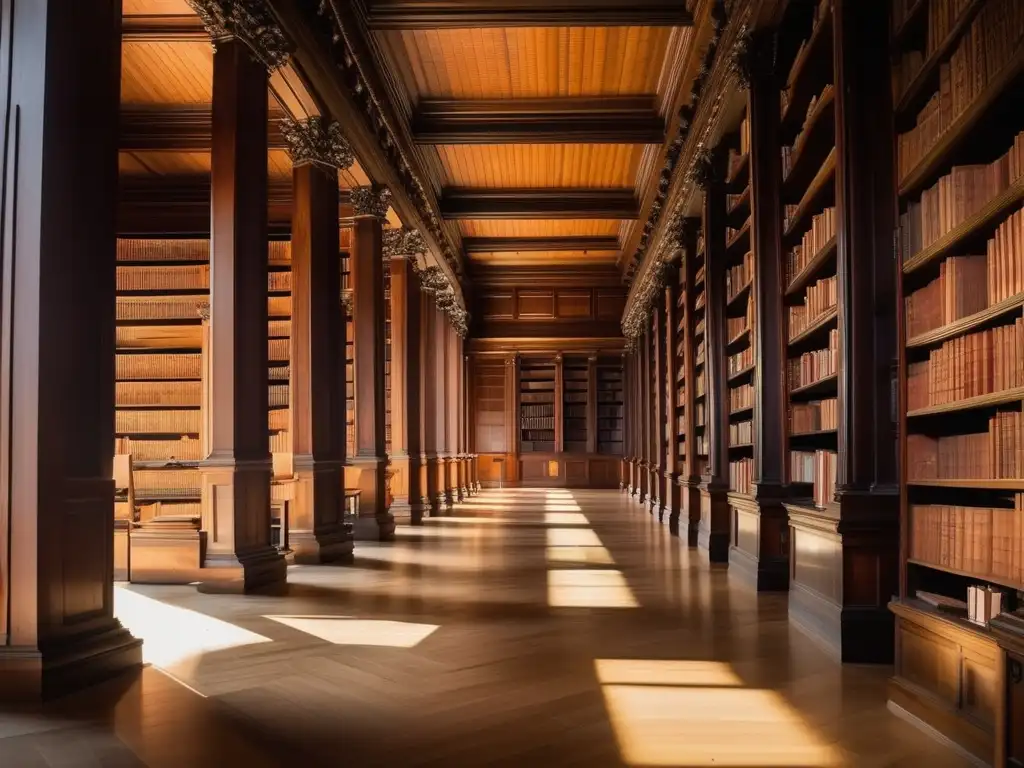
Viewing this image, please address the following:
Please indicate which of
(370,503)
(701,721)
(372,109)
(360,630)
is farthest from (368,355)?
(701,721)

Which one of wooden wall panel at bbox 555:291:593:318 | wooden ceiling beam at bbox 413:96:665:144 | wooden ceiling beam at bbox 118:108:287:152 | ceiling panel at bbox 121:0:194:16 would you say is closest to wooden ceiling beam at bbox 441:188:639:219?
wooden ceiling beam at bbox 413:96:665:144

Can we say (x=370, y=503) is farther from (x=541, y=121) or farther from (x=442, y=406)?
(x=442, y=406)

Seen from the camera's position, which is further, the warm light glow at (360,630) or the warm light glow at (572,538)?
the warm light glow at (572,538)

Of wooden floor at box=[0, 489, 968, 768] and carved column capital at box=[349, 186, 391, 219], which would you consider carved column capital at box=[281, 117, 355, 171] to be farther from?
wooden floor at box=[0, 489, 968, 768]

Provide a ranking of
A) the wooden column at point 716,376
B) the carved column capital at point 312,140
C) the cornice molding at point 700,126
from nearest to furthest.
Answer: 1. the cornice molding at point 700,126
2. the carved column capital at point 312,140
3. the wooden column at point 716,376

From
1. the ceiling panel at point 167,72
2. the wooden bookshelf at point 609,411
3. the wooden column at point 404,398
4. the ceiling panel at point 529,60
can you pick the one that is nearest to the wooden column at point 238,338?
the ceiling panel at point 167,72

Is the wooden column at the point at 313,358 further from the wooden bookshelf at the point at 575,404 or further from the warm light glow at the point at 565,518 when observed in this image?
the wooden bookshelf at the point at 575,404

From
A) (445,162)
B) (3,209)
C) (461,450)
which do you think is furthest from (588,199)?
(3,209)

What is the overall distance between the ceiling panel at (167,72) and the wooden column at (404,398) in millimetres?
3629

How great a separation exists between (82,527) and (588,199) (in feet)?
35.3

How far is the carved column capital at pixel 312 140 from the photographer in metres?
7.65

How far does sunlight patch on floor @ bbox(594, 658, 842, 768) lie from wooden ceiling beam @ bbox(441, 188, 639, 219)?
1047 centimetres

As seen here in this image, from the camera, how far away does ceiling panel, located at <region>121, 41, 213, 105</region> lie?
308 inches

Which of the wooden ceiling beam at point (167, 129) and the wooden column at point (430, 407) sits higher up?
the wooden ceiling beam at point (167, 129)
